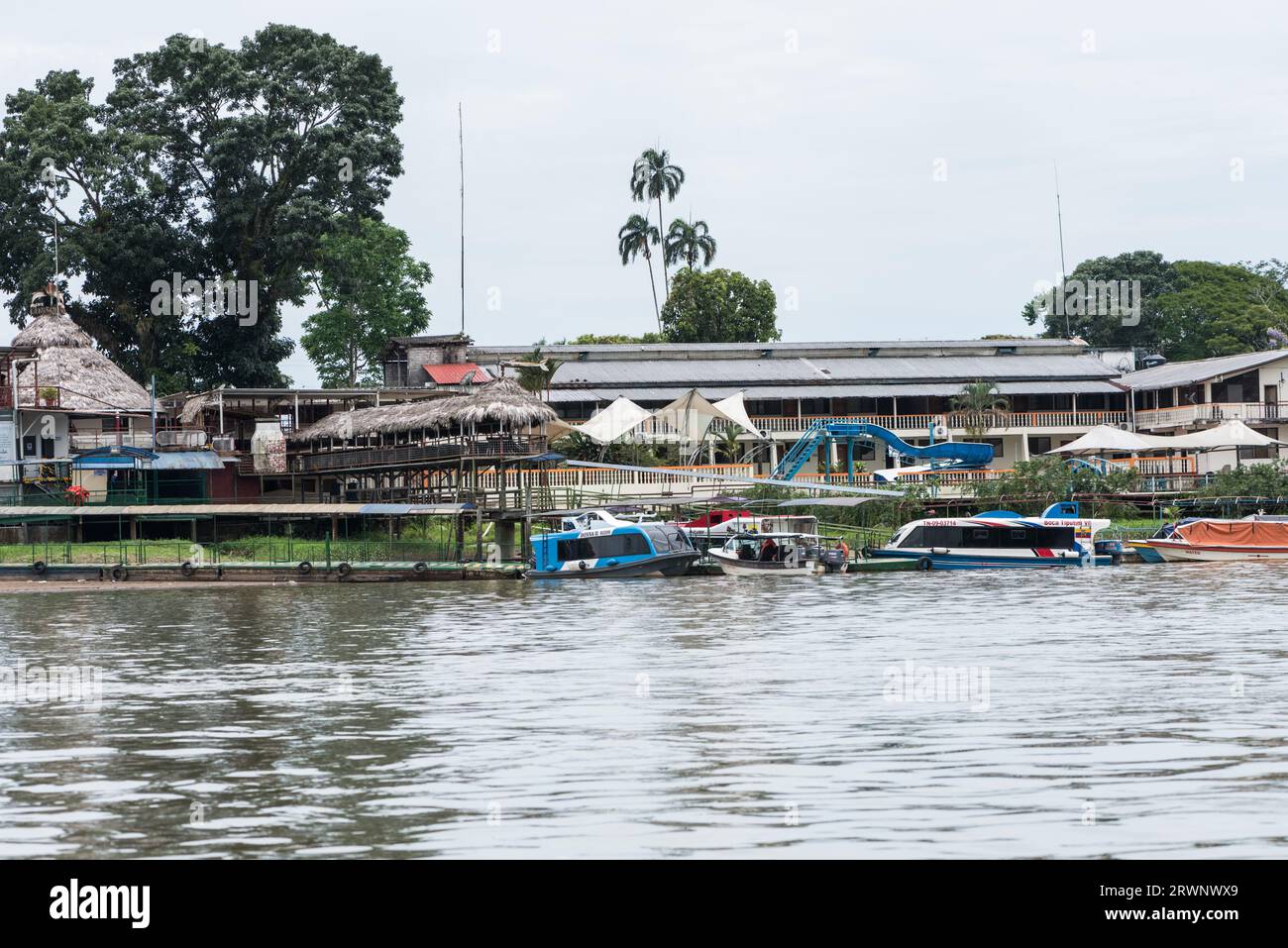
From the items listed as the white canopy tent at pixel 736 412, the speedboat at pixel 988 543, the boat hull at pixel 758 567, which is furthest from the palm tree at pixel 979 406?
the boat hull at pixel 758 567


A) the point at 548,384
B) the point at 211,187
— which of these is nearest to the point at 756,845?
the point at 548,384

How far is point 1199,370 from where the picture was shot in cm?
8744

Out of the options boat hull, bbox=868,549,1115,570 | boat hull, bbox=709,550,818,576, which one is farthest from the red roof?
boat hull, bbox=868,549,1115,570

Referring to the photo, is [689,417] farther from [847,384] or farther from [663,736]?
[663,736]

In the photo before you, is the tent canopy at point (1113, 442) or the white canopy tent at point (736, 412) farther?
the tent canopy at point (1113, 442)

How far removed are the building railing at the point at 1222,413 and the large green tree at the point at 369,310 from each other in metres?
41.8

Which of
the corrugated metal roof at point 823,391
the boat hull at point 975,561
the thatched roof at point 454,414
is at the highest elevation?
the corrugated metal roof at point 823,391

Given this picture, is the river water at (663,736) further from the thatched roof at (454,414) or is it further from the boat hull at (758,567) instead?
the thatched roof at (454,414)

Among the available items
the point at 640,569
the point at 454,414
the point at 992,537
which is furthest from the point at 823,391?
the point at 640,569

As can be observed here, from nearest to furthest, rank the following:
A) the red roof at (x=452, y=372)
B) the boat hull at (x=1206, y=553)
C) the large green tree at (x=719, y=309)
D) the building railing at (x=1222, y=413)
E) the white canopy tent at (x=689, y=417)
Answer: the boat hull at (x=1206, y=553)
the white canopy tent at (x=689, y=417)
the red roof at (x=452, y=372)
the building railing at (x=1222, y=413)
the large green tree at (x=719, y=309)

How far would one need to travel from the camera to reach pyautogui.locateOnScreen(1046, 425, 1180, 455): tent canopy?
73.4m

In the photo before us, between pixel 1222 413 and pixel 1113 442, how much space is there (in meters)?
14.2

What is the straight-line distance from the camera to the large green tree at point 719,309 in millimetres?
103125

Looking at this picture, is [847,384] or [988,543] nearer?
[988,543]
